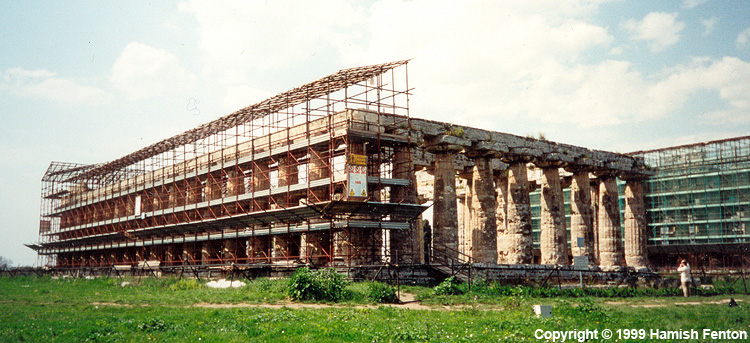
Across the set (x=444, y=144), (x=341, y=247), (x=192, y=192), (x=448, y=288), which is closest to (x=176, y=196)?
(x=192, y=192)

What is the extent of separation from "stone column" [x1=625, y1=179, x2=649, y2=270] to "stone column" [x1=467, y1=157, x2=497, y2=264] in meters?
13.7

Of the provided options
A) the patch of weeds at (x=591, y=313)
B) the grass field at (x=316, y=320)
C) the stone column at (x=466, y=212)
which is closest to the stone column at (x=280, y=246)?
the stone column at (x=466, y=212)

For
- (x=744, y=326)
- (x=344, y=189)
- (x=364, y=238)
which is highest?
(x=344, y=189)

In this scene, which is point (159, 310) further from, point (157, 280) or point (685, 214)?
point (685, 214)

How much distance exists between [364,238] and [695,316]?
16.9 metres

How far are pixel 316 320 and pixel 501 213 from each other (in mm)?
26891

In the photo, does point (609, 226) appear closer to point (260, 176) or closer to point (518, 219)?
point (518, 219)

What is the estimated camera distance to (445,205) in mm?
33312

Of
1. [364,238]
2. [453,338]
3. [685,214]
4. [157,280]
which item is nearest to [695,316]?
[453,338]

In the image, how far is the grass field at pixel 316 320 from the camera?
1432 centimetres

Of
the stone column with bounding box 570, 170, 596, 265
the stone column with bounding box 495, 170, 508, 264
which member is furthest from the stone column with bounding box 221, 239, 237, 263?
the stone column with bounding box 570, 170, 596, 265

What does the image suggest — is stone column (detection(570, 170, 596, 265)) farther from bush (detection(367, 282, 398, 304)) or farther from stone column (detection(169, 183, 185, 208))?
stone column (detection(169, 183, 185, 208))

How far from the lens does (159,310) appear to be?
19.3m

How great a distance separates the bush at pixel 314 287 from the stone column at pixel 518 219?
16373 millimetres
